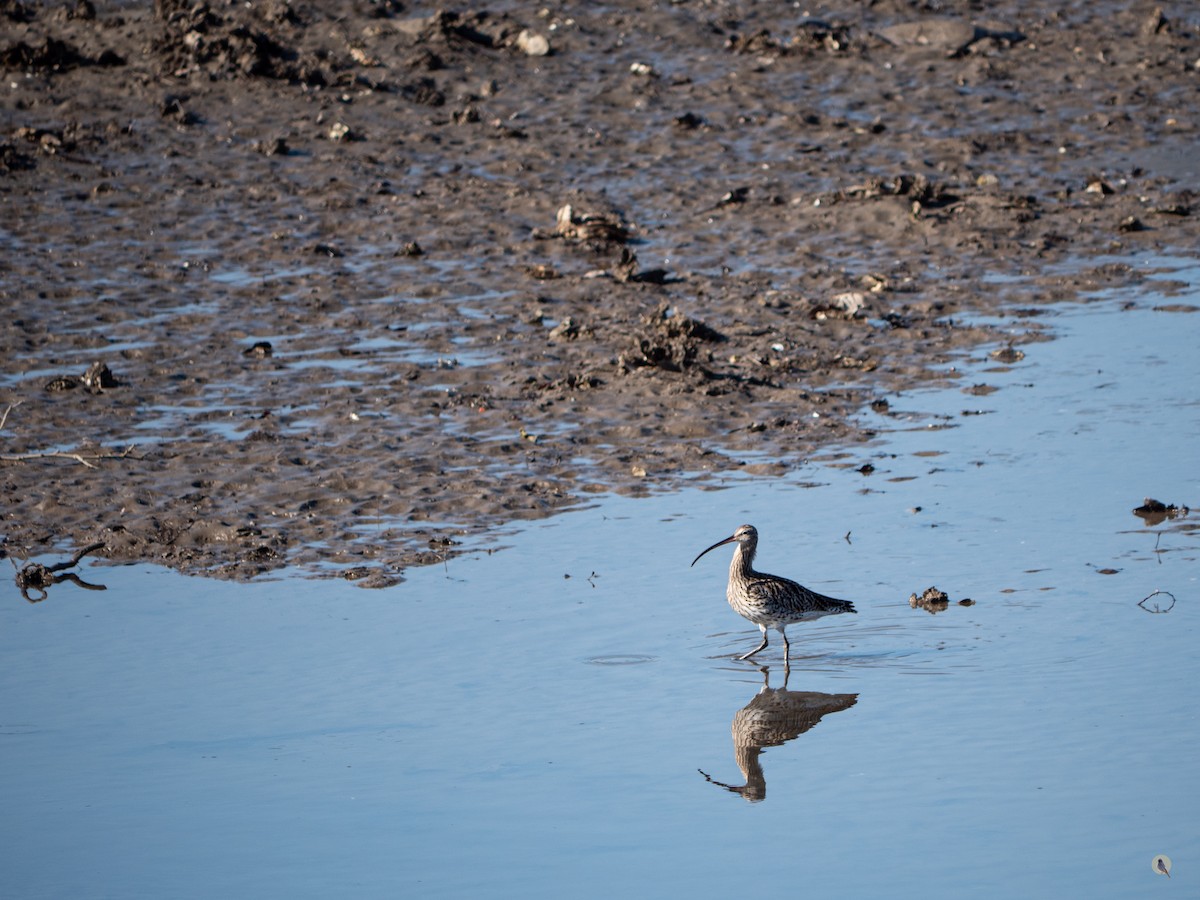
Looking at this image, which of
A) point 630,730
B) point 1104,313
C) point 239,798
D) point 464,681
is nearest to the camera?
point 239,798

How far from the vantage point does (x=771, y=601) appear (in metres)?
9.77

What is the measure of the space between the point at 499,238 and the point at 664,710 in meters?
10.9

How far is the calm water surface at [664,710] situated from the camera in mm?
7152

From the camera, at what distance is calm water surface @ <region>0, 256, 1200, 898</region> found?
23.5 ft

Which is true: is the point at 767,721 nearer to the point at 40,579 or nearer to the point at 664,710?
the point at 664,710

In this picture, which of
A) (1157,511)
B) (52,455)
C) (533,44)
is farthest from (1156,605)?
(533,44)

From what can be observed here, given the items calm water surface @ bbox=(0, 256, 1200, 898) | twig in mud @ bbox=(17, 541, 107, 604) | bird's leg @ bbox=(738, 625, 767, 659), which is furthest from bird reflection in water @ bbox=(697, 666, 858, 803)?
twig in mud @ bbox=(17, 541, 107, 604)

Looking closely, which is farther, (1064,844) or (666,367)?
(666,367)

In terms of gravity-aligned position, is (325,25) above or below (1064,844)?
above

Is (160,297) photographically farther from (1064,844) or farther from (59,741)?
(1064,844)

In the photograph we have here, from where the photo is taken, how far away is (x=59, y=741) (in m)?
8.59

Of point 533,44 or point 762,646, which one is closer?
point 762,646

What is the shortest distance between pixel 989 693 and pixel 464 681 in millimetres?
3057

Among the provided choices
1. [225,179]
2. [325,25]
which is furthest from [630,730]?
[325,25]
